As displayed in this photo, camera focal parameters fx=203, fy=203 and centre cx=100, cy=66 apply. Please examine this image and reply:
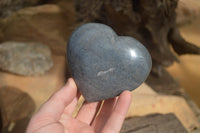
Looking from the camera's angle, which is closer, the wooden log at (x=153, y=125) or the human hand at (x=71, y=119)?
the human hand at (x=71, y=119)

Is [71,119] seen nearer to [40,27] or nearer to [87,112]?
[87,112]

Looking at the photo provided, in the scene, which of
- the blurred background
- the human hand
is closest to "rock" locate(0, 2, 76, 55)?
the blurred background

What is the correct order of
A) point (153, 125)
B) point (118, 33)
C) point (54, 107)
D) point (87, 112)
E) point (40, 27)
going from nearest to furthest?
point (54, 107), point (87, 112), point (153, 125), point (118, 33), point (40, 27)

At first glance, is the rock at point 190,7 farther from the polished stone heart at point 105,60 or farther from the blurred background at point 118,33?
the polished stone heart at point 105,60

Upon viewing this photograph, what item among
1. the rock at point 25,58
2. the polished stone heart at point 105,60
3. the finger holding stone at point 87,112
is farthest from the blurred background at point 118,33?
the polished stone heart at point 105,60

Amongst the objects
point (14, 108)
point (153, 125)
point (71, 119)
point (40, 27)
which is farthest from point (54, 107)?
point (40, 27)

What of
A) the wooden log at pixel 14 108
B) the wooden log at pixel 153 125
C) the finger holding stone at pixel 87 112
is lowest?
the wooden log at pixel 14 108

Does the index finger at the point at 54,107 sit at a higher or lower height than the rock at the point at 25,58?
higher
